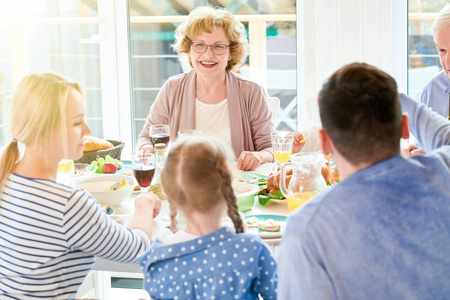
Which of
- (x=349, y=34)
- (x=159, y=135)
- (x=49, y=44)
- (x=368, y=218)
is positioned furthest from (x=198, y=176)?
(x=49, y=44)

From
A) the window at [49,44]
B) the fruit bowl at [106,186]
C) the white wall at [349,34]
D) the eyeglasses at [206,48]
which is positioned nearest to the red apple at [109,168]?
the fruit bowl at [106,186]

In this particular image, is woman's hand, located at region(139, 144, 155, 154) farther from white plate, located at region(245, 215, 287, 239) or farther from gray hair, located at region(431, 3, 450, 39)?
gray hair, located at region(431, 3, 450, 39)

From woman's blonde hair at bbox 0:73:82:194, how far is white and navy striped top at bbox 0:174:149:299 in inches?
3.8

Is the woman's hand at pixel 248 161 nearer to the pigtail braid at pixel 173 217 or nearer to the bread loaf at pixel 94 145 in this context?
the bread loaf at pixel 94 145

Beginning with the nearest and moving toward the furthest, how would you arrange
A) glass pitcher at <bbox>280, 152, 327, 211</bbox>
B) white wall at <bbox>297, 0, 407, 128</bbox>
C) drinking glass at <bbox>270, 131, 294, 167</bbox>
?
glass pitcher at <bbox>280, 152, 327, 211</bbox>
drinking glass at <bbox>270, 131, 294, 167</bbox>
white wall at <bbox>297, 0, 407, 128</bbox>

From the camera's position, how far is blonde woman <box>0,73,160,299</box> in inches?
57.6

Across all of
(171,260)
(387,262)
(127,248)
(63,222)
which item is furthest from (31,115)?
(387,262)

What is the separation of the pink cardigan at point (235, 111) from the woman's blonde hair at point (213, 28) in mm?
117

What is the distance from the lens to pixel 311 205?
1114 mm

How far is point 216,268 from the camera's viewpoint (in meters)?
1.30

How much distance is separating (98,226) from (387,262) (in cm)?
73

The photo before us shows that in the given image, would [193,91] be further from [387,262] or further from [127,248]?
[387,262]

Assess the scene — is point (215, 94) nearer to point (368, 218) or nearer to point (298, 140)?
point (298, 140)

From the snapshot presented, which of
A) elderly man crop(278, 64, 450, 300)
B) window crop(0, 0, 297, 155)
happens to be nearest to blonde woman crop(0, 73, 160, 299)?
elderly man crop(278, 64, 450, 300)
